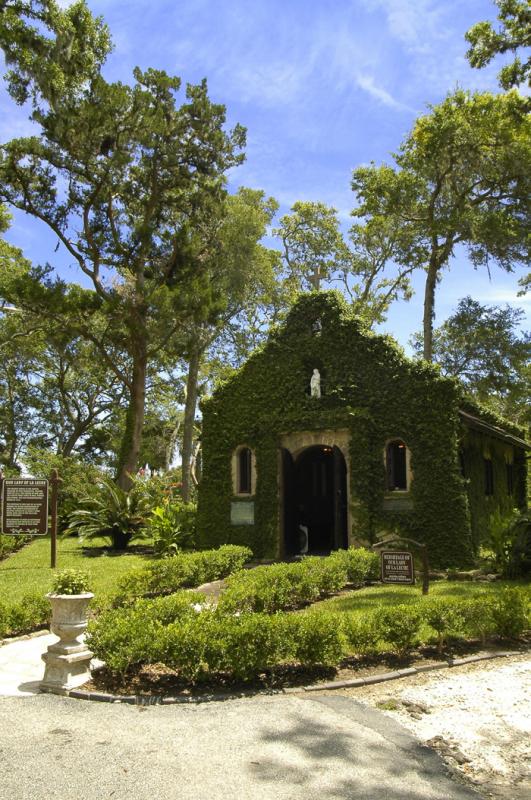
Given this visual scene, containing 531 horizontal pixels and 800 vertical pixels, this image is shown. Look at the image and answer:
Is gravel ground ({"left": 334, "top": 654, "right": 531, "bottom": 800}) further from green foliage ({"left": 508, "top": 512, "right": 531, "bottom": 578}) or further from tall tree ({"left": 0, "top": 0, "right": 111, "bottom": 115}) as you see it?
tall tree ({"left": 0, "top": 0, "right": 111, "bottom": 115})

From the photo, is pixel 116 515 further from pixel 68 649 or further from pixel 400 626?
pixel 400 626

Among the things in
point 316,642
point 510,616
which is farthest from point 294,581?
point 316,642

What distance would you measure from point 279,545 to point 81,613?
413 inches

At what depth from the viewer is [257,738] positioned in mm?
5199

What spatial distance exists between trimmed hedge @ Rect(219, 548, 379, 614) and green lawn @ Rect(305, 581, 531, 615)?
0.32m

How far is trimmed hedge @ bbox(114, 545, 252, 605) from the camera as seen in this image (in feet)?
36.2

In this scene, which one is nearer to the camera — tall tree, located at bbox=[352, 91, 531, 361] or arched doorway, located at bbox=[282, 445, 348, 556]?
arched doorway, located at bbox=[282, 445, 348, 556]

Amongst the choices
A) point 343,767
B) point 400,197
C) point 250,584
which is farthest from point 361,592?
point 400,197

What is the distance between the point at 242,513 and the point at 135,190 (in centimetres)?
1825

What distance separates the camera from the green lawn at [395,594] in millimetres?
10398

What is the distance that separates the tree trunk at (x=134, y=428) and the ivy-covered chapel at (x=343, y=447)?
888cm

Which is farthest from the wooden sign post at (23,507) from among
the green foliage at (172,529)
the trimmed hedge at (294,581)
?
the trimmed hedge at (294,581)

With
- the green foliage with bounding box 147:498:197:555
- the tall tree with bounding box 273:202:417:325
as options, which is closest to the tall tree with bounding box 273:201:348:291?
the tall tree with bounding box 273:202:417:325

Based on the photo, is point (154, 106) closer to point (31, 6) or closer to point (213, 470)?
point (31, 6)
